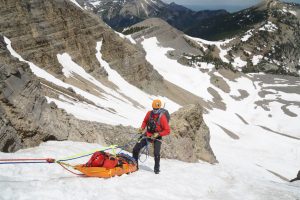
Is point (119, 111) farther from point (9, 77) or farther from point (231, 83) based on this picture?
point (231, 83)

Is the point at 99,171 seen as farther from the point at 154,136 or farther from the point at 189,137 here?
the point at 189,137

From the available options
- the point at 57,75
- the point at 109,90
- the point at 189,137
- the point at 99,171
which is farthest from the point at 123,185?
the point at 109,90

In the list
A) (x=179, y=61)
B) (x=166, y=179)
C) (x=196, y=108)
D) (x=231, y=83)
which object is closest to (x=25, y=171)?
(x=166, y=179)

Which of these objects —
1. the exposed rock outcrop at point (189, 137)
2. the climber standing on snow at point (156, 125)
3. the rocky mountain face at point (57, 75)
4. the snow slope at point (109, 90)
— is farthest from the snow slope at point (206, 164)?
the exposed rock outcrop at point (189, 137)

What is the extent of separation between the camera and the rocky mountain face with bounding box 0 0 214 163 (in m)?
17.2

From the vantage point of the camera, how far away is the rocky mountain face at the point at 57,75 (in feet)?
56.4

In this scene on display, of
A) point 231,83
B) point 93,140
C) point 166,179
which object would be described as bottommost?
point 231,83

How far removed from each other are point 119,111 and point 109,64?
3197 cm

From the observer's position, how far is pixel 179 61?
149m

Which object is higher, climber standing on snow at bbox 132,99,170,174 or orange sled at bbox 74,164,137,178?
climber standing on snow at bbox 132,99,170,174

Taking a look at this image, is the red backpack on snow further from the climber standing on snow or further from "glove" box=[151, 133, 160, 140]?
the climber standing on snow

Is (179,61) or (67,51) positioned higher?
(67,51)

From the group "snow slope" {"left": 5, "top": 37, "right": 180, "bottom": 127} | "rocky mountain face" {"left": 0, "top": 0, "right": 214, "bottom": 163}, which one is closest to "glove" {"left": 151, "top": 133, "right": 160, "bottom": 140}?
"rocky mountain face" {"left": 0, "top": 0, "right": 214, "bottom": 163}

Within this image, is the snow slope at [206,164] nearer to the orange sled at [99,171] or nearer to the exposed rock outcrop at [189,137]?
the orange sled at [99,171]
